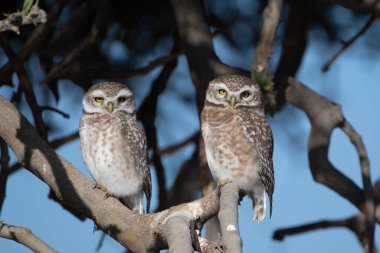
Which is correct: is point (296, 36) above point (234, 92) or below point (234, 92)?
above

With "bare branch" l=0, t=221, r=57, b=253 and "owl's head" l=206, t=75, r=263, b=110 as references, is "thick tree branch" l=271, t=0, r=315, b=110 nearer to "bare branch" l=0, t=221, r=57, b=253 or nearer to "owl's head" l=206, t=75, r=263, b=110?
"owl's head" l=206, t=75, r=263, b=110

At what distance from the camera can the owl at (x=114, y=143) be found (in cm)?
442

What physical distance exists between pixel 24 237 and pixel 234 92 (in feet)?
5.32

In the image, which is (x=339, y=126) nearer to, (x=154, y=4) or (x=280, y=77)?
(x=280, y=77)

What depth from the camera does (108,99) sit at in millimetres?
4488

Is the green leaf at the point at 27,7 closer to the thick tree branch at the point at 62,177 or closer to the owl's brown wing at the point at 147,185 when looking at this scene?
the thick tree branch at the point at 62,177

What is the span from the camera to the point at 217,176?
4.21 m

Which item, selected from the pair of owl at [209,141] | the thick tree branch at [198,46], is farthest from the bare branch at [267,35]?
the pair of owl at [209,141]

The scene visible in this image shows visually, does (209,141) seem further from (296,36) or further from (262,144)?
(296,36)

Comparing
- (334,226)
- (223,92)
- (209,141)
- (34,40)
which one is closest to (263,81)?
(223,92)

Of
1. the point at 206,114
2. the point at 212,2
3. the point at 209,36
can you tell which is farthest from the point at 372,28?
the point at 206,114

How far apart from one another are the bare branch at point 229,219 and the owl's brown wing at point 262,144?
103 centimetres

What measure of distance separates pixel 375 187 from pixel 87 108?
5.62 ft

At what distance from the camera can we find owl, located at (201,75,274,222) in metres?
4.20
